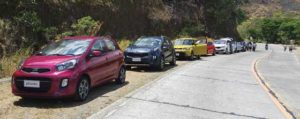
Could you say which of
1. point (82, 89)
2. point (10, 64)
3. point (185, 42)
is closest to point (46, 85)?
point (82, 89)

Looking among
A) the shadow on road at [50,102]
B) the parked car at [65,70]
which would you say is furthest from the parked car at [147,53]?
the shadow on road at [50,102]

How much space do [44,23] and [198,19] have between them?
3572 centimetres

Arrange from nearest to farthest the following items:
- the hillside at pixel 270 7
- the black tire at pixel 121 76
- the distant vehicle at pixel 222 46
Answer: the black tire at pixel 121 76
the distant vehicle at pixel 222 46
the hillside at pixel 270 7

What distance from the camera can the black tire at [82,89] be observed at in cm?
1055

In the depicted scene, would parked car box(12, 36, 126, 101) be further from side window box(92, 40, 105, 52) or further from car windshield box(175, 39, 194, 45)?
car windshield box(175, 39, 194, 45)

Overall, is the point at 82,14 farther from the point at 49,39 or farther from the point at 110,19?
the point at 49,39

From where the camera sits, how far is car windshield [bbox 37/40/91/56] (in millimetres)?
11368

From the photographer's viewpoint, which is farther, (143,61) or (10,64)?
(143,61)

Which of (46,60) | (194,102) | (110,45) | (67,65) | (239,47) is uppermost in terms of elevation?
(110,45)

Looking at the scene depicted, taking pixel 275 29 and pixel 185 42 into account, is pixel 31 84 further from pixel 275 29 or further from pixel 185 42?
pixel 275 29

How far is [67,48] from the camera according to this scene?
11.6 meters

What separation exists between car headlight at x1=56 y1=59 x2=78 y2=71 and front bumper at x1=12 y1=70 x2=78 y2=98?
0.13 metres

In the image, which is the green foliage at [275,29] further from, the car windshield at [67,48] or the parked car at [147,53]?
the car windshield at [67,48]

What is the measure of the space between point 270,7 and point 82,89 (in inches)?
6739
